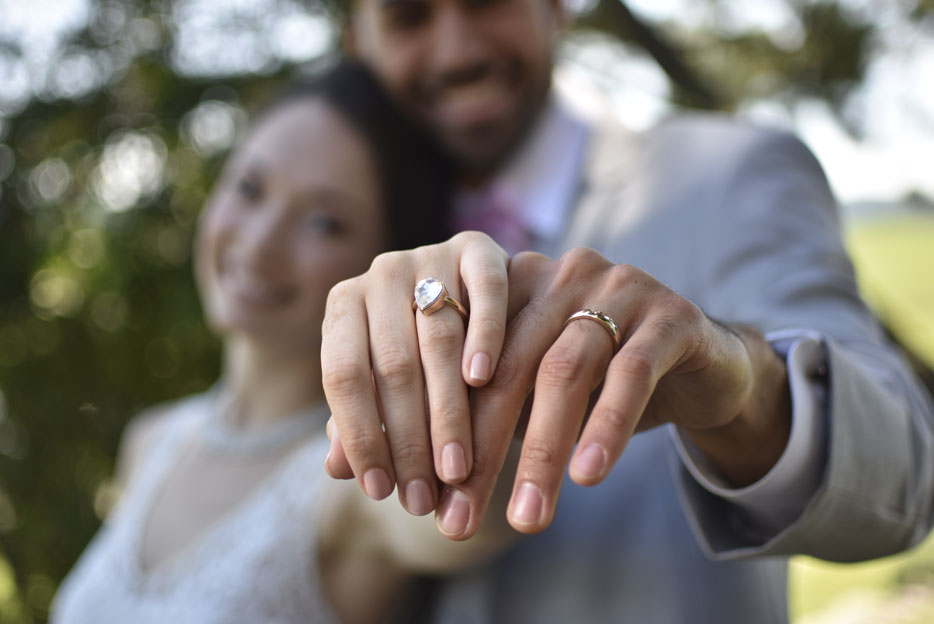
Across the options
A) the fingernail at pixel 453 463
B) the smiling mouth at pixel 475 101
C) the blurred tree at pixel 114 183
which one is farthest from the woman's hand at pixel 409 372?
the blurred tree at pixel 114 183

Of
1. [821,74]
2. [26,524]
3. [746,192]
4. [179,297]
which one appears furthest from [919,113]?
[26,524]

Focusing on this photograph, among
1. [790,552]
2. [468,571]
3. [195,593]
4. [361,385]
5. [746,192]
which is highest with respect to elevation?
[361,385]

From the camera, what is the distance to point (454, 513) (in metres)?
0.59

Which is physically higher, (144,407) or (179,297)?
(179,297)

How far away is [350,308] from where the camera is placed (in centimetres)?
66

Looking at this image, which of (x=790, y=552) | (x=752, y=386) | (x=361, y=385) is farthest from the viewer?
(x=790, y=552)

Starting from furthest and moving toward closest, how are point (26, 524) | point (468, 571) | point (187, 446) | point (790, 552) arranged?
point (26, 524) → point (187, 446) → point (468, 571) → point (790, 552)

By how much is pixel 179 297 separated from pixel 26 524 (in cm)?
92

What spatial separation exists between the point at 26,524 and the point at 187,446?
1.10m

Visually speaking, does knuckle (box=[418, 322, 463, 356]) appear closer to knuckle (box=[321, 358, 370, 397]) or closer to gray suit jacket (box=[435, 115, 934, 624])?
knuckle (box=[321, 358, 370, 397])

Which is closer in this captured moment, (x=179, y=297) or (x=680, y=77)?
(x=179, y=297)

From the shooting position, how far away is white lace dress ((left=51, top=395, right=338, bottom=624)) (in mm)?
1322

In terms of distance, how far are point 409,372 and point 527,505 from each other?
142 mm

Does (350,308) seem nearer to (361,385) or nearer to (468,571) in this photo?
(361,385)
